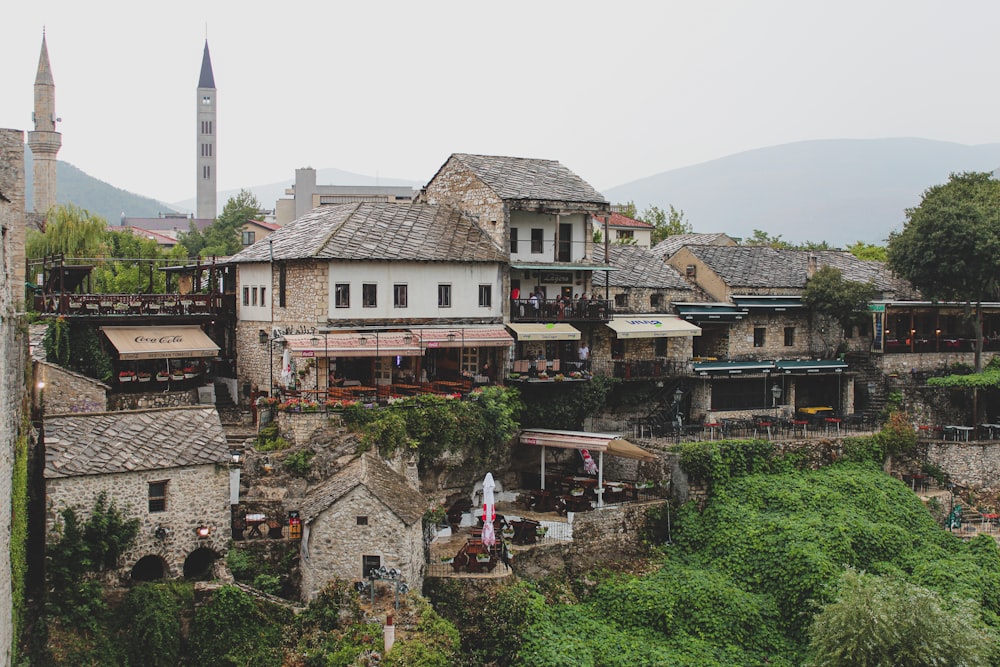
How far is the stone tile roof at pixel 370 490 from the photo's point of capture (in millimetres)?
25109

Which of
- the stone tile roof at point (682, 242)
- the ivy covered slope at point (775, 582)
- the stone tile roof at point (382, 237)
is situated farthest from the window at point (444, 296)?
the stone tile roof at point (682, 242)

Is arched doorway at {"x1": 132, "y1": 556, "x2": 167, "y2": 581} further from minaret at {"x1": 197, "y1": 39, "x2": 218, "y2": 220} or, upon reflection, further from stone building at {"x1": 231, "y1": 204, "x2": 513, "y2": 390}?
minaret at {"x1": 197, "y1": 39, "x2": 218, "y2": 220}

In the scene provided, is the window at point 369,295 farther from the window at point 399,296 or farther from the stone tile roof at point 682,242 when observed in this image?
the stone tile roof at point 682,242

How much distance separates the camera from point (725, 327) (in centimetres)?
4309

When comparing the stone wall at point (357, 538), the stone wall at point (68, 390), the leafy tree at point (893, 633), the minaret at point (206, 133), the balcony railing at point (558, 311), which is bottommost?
the leafy tree at point (893, 633)

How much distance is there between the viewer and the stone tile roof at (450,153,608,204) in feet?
124

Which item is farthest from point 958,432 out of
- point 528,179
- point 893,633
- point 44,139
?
point 44,139

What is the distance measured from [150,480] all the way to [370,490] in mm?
5655

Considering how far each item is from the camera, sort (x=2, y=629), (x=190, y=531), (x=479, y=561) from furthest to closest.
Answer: (x=479, y=561), (x=190, y=531), (x=2, y=629)

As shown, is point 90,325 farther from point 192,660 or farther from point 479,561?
point 479,561

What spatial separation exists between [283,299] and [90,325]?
6.74 m

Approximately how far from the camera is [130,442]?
24.5 meters

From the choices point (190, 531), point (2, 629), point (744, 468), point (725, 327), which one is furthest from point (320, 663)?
point (725, 327)

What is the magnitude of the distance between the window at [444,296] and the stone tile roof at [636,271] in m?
8.06
